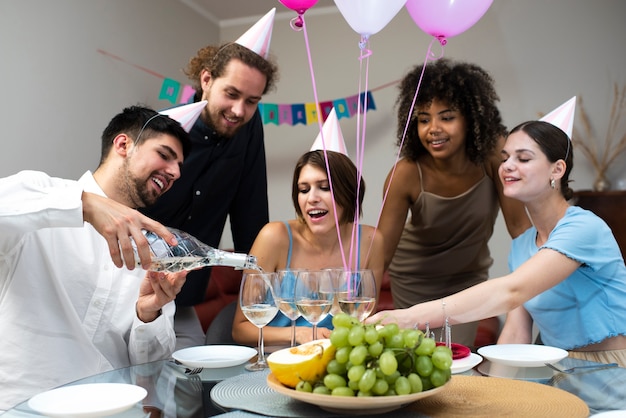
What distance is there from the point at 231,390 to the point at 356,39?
4367 mm

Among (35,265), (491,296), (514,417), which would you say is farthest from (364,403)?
(35,265)

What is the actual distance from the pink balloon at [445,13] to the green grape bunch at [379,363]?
1.47 metres

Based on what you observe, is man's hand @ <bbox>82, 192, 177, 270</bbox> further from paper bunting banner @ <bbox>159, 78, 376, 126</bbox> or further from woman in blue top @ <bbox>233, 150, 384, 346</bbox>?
paper bunting banner @ <bbox>159, 78, 376, 126</bbox>

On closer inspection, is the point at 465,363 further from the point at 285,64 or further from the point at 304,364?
the point at 285,64

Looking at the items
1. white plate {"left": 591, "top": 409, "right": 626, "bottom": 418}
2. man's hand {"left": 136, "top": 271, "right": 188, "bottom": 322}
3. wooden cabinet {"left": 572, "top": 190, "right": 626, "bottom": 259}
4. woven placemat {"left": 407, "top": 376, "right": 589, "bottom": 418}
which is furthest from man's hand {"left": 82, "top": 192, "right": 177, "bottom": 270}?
wooden cabinet {"left": 572, "top": 190, "right": 626, "bottom": 259}

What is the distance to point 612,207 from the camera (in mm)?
4184

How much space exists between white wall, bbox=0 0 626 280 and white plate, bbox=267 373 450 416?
2710 mm

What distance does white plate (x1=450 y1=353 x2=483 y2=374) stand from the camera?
1354mm

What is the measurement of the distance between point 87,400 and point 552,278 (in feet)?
3.97

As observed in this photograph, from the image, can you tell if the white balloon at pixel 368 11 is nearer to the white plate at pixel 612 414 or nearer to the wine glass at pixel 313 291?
the wine glass at pixel 313 291

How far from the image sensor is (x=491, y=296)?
168 centimetres

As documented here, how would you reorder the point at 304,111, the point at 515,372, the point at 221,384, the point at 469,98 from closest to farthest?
1. the point at 221,384
2. the point at 515,372
3. the point at 469,98
4. the point at 304,111

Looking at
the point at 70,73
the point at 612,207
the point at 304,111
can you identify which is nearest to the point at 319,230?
the point at 70,73

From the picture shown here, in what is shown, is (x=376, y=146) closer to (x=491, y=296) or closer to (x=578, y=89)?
(x=578, y=89)
